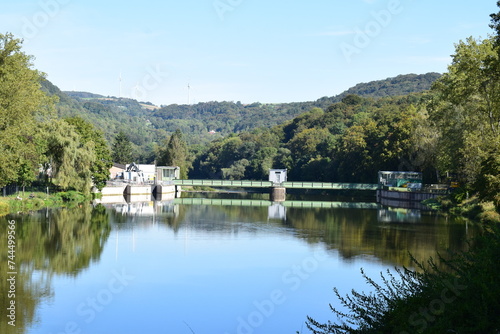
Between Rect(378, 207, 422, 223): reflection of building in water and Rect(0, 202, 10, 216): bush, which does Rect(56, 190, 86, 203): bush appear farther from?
Rect(378, 207, 422, 223): reflection of building in water

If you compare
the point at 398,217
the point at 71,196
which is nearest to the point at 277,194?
the point at 71,196

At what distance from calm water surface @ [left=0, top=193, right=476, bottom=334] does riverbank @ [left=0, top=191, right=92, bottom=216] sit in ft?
7.72

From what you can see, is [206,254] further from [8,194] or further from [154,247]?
[8,194]

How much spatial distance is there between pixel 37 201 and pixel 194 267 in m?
30.6

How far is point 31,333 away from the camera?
620 inches

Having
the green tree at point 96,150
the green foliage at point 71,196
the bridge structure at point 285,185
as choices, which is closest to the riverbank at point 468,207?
the bridge structure at point 285,185

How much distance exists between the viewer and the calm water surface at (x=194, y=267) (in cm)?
1797

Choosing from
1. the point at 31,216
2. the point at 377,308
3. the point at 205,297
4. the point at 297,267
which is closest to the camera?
the point at 377,308

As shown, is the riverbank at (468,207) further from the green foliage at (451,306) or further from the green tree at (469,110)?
the green foliage at (451,306)

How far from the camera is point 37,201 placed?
172 ft

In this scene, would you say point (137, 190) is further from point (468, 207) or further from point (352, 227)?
point (468, 207)

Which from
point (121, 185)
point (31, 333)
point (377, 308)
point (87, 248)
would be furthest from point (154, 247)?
point (121, 185)

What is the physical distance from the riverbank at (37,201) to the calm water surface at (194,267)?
2.35 metres

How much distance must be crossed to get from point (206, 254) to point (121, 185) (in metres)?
52.8
